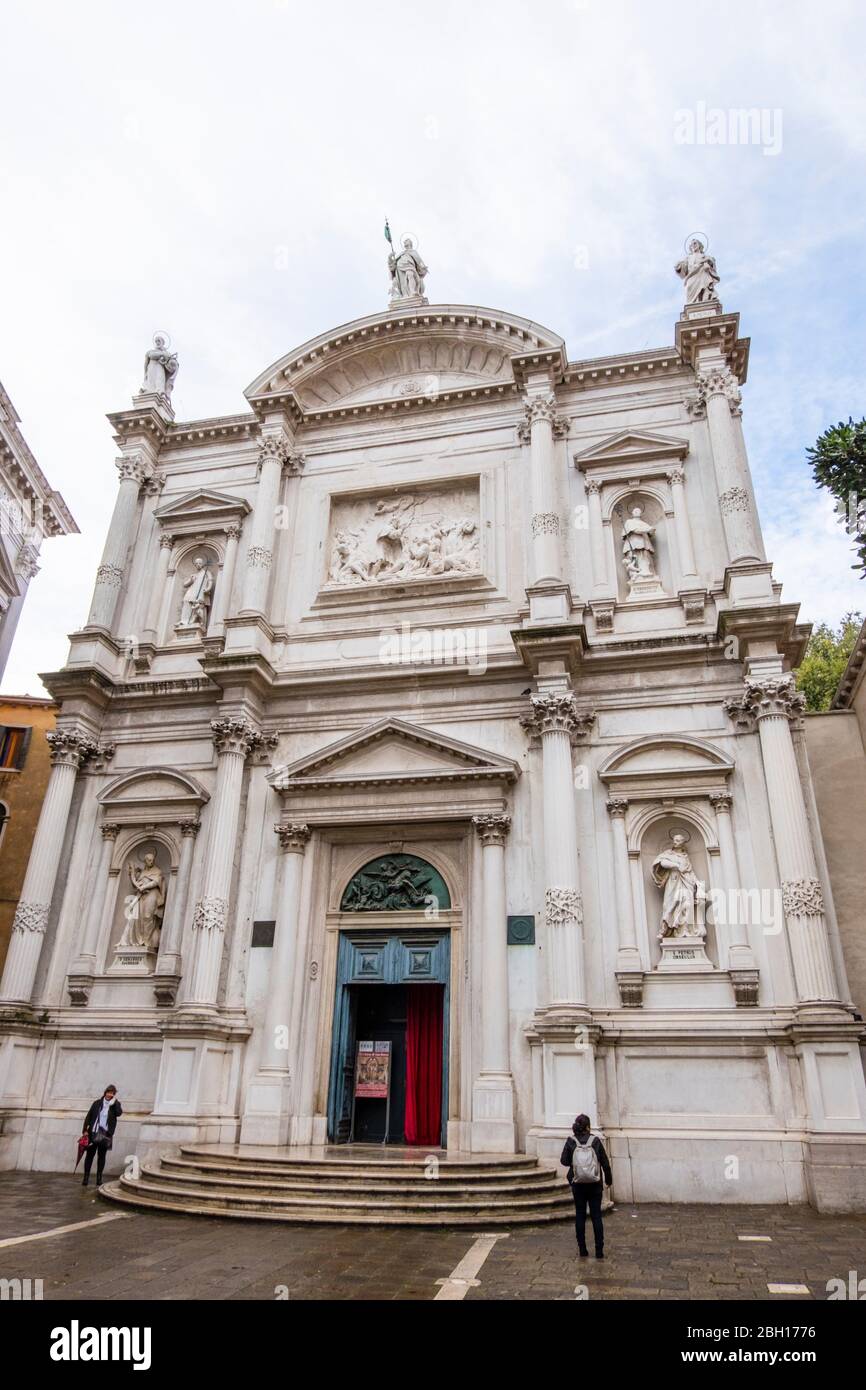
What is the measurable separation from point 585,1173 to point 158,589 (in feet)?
48.7

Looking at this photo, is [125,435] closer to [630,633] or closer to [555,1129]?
[630,633]

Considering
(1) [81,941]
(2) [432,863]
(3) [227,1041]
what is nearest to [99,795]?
(1) [81,941]

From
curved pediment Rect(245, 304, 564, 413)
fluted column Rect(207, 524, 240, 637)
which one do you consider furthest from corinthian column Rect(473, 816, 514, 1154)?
curved pediment Rect(245, 304, 564, 413)

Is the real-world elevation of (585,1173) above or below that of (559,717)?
below

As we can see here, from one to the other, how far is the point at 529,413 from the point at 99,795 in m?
11.2

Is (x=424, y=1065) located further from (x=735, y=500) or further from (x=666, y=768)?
(x=735, y=500)

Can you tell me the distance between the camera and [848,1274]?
755 cm

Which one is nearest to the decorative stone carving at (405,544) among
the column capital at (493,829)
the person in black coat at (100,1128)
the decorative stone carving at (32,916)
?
the column capital at (493,829)

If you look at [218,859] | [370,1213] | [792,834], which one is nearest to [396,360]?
[218,859]

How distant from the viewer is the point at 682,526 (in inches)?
663

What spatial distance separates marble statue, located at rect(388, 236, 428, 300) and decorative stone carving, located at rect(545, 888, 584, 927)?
573 inches

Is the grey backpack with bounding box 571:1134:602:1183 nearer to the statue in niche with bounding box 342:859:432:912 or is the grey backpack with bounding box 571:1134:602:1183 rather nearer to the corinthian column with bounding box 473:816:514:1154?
the corinthian column with bounding box 473:816:514:1154

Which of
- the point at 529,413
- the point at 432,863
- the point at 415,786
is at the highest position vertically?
the point at 529,413
